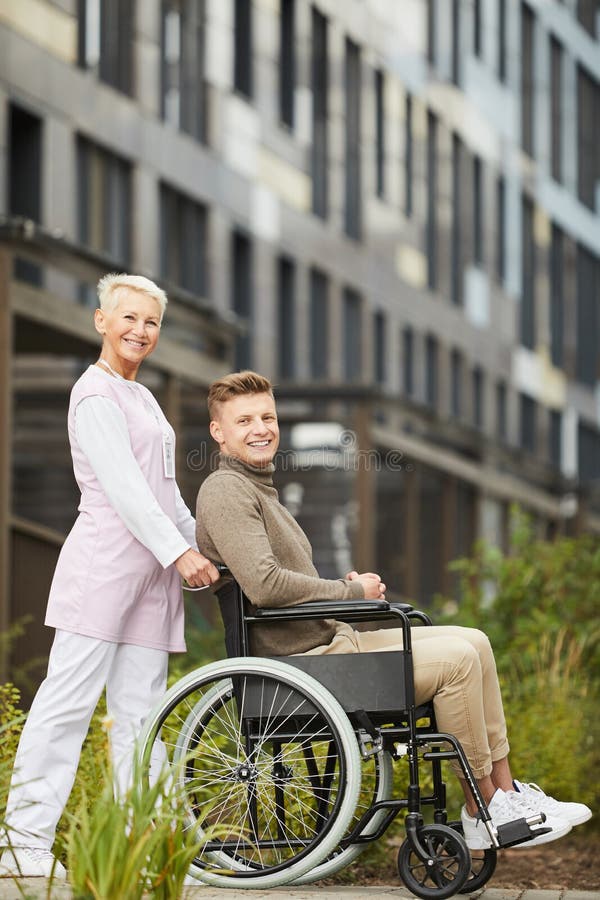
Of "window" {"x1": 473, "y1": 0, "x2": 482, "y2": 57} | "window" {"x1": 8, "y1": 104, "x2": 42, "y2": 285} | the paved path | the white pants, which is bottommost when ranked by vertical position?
the paved path

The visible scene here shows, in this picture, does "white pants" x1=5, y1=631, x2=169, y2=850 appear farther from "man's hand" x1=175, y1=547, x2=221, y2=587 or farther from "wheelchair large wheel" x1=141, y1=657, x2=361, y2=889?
"man's hand" x1=175, y1=547, x2=221, y2=587

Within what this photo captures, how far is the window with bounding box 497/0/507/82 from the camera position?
4031 cm

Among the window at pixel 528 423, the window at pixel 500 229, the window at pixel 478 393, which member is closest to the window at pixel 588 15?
the window at pixel 500 229

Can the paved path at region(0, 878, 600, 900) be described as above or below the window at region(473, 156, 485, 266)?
below

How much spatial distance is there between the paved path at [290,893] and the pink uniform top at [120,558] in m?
0.82

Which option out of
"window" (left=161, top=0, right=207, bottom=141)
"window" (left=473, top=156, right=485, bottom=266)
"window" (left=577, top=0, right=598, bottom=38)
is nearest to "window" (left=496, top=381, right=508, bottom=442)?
"window" (left=473, top=156, right=485, bottom=266)

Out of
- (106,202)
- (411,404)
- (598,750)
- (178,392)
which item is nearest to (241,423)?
(598,750)

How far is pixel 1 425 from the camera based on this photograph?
40.4 feet

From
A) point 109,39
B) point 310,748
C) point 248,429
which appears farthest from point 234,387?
point 109,39

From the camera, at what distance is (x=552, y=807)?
6.27 meters

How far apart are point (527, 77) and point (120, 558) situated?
37.5 metres

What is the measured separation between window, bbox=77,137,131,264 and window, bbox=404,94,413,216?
11144 mm

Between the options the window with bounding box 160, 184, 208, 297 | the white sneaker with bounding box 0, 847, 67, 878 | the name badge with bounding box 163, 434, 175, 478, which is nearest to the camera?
the white sneaker with bounding box 0, 847, 67, 878

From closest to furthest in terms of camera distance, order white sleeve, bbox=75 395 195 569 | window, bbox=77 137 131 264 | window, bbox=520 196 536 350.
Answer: white sleeve, bbox=75 395 195 569 → window, bbox=77 137 131 264 → window, bbox=520 196 536 350
